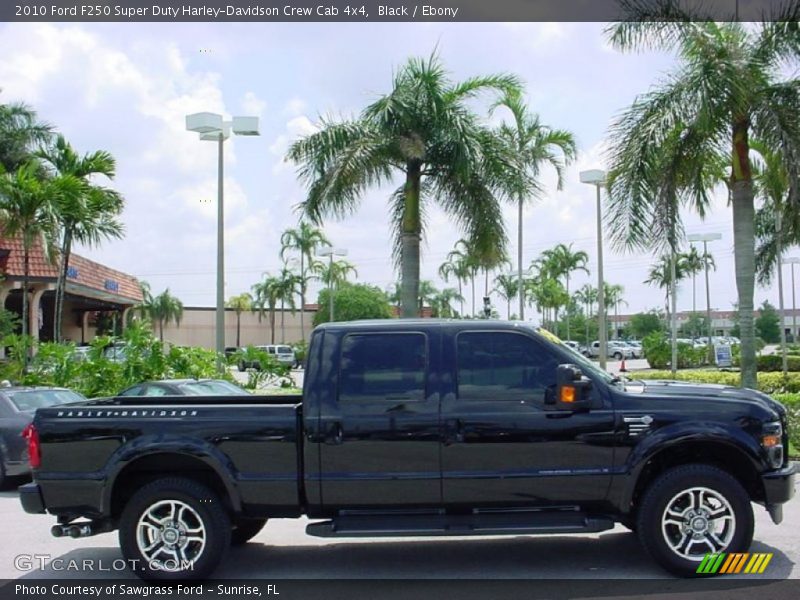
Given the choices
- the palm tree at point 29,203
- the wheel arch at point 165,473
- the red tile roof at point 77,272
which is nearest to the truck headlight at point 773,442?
the wheel arch at point 165,473

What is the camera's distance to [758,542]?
25.1 ft

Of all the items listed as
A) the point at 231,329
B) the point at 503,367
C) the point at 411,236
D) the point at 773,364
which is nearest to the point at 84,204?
the point at 411,236

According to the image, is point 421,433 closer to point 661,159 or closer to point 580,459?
point 580,459

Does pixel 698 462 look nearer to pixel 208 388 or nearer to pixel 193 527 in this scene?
pixel 193 527

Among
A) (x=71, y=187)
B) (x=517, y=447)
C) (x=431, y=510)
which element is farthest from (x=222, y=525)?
(x=71, y=187)

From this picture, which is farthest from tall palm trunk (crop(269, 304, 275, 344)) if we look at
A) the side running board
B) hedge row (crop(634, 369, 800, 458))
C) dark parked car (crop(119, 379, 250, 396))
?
the side running board

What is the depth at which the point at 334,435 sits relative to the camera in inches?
261

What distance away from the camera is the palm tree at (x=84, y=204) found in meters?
23.1

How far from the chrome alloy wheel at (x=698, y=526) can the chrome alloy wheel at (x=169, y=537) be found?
3.55m

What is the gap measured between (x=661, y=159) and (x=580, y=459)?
1078cm

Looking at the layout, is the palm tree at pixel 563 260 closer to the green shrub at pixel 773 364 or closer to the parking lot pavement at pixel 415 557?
the green shrub at pixel 773 364

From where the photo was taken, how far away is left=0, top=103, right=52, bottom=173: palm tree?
32.0 m

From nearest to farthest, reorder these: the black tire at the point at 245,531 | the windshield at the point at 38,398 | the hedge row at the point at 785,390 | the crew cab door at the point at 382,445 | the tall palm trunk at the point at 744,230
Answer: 1. the crew cab door at the point at 382,445
2. the black tire at the point at 245,531
3. the windshield at the point at 38,398
4. the hedge row at the point at 785,390
5. the tall palm trunk at the point at 744,230

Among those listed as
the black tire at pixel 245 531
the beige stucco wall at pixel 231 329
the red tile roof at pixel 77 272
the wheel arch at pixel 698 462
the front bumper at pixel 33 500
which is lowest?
the black tire at pixel 245 531
